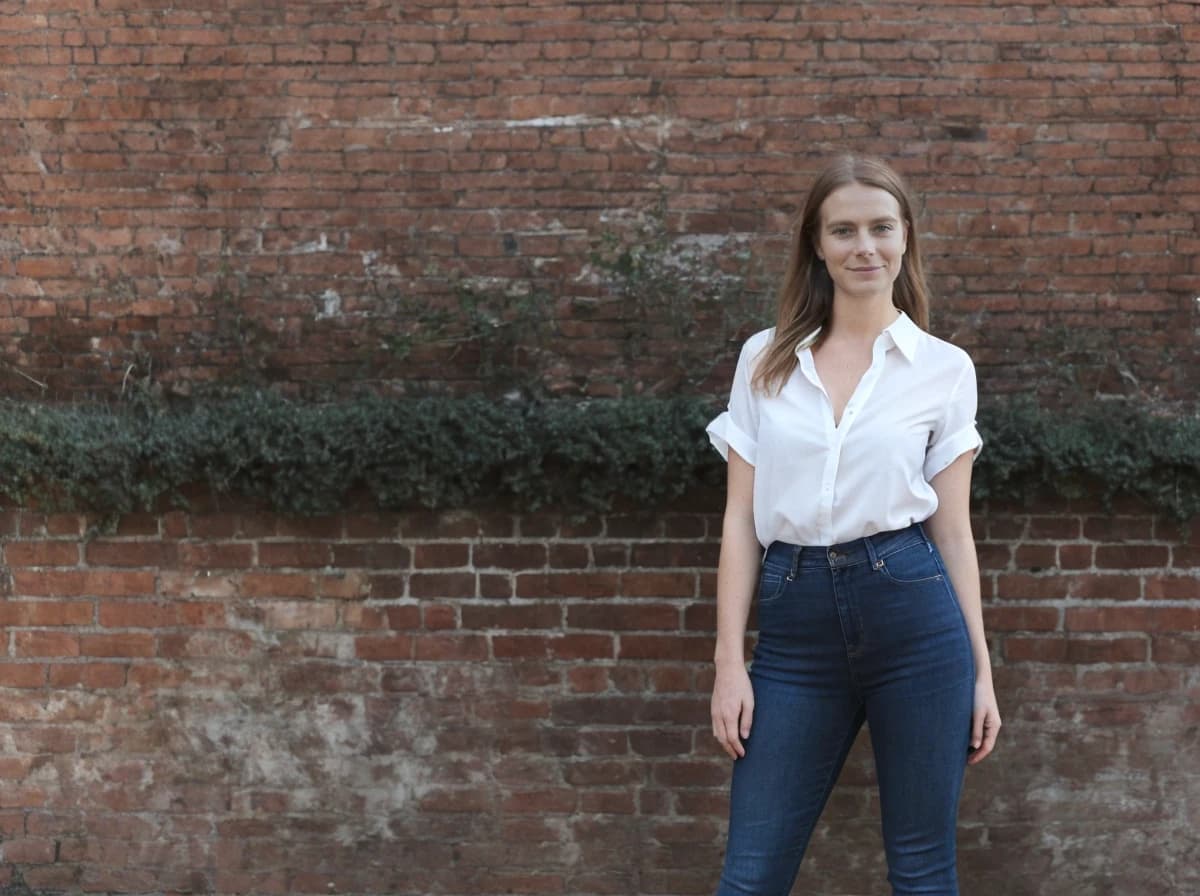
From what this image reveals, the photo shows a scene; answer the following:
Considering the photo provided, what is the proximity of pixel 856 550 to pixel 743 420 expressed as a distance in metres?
0.40

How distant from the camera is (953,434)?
246cm

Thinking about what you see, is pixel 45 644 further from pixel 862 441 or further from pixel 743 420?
pixel 862 441

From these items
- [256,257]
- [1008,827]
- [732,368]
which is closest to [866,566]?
[732,368]

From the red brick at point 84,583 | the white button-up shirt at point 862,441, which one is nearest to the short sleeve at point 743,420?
the white button-up shirt at point 862,441

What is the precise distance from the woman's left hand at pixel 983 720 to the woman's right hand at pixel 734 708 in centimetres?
49

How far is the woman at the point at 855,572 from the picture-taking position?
2.37m

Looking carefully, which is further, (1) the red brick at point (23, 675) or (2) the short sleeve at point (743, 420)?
(1) the red brick at point (23, 675)

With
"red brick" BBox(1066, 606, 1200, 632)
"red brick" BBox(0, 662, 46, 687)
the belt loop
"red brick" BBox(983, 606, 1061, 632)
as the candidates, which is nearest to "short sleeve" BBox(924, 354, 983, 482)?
the belt loop

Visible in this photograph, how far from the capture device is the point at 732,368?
12.1 feet

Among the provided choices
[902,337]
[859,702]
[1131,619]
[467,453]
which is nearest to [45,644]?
[467,453]

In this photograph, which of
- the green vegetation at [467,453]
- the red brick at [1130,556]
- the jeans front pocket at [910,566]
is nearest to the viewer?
the jeans front pocket at [910,566]

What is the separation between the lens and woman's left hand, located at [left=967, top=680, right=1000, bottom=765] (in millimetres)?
2430

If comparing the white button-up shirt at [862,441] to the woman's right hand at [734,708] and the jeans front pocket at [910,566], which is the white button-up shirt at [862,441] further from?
the woman's right hand at [734,708]

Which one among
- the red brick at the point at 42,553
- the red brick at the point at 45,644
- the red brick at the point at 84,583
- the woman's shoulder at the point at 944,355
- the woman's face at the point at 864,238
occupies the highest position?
the woman's face at the point at 864,238
